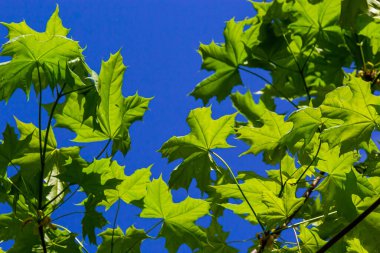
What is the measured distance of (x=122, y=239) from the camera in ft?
9.30

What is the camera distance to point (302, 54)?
385 cm

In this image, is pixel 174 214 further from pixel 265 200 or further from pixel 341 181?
pixel 341 181

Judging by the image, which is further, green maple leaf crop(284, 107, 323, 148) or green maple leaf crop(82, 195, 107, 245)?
green maple leaf crop(82, 195, 107, 245)

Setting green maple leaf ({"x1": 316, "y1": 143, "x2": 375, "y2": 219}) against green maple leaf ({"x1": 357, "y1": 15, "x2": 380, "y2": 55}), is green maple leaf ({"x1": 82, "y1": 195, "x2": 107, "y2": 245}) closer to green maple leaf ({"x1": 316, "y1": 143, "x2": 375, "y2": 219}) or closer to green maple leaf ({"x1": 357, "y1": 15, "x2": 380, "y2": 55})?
green maple leaf ({"x1": 316, "y1": 143, "x2": 375, "y2": 219})

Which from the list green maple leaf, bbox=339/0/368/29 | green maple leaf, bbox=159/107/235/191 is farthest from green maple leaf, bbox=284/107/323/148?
green maple leaf, bbox=159/107/235/191

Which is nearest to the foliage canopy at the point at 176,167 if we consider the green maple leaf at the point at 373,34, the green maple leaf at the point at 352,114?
the green maple leaf at the point at 352,114

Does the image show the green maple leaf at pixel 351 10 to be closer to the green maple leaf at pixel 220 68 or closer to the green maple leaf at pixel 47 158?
the green maple leaf at pixel 47 158

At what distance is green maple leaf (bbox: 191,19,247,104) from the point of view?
12.5 feet

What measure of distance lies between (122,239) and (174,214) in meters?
0.28

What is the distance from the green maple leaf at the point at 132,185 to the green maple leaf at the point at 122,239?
15 centimetres

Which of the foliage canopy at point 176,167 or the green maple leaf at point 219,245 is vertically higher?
the foliage canopy at point 176,167

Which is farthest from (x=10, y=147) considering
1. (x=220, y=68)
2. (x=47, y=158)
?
(x=220, y=68)

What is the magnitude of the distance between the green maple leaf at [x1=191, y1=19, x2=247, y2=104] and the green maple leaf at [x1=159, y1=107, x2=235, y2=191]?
103 cm

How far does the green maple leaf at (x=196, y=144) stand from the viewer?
2.79 meters
